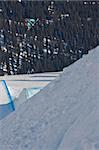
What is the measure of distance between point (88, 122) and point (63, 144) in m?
0.10

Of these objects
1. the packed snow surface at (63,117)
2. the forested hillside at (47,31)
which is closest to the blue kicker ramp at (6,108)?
the packed snow surface at (63,117)

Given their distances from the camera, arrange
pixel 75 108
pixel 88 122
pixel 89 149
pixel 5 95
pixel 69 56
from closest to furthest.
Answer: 1. pixel 89 149
2. pixel 88 122
3. pixel 75 108
4. pixel 5 95
5. pixel 69 56

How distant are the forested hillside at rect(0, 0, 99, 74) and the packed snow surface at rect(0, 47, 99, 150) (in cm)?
640

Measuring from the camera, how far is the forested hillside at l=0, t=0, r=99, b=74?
26.3ft

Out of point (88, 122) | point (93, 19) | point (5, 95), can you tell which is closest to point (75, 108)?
point (88, 122)

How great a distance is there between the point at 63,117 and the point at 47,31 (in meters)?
7.22

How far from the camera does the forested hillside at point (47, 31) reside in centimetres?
801

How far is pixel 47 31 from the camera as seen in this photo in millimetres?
8383

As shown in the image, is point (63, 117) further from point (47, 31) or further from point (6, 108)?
point (47, 31)

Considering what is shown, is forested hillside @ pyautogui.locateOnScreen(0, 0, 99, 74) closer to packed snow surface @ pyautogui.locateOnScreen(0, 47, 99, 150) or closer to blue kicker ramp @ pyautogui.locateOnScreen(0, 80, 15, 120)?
blue kicker ramp @ pyautogui.locateOnScreen(0, 80, 15, 120)

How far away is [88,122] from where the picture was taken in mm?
1123

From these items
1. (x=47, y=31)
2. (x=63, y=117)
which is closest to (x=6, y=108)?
(x=63, y=117)

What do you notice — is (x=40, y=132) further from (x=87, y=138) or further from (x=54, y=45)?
(x=54, y=45)

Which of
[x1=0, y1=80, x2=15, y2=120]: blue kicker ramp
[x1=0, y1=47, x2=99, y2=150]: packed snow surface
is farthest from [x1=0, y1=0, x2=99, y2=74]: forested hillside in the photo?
[x1=0, y1=47, x2=99, y2=150]: packed snow surface
